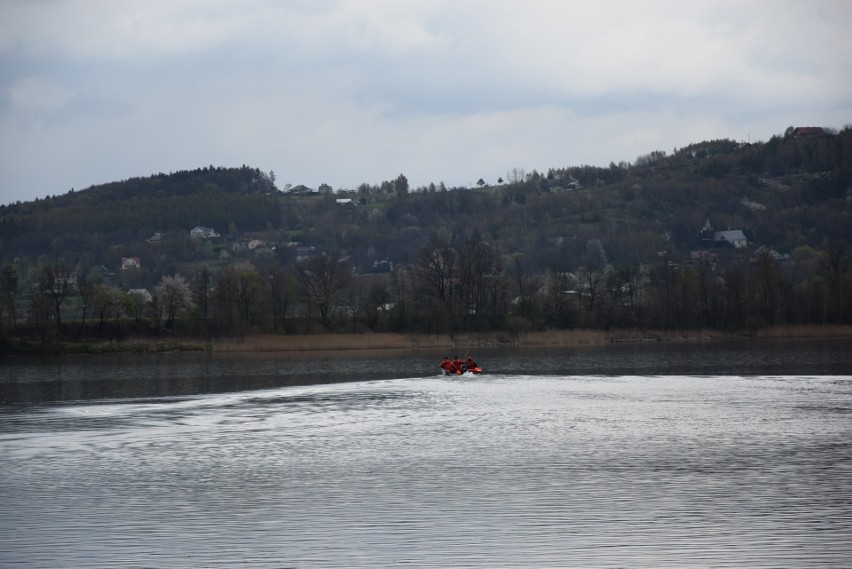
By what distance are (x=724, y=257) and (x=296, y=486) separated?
587ft

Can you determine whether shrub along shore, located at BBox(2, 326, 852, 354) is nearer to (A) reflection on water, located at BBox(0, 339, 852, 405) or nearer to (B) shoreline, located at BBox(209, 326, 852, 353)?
(B) shoreline, located at BBox(209, 326, 852, 353)

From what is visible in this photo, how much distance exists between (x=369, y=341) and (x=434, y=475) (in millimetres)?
61248

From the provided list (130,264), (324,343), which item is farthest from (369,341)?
(130,264)

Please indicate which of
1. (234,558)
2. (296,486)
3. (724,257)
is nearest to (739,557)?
(234,558)

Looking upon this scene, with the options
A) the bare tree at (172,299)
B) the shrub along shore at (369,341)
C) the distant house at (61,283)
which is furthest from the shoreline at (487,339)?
the distant house at (61,283)

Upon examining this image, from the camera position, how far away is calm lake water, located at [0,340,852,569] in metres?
14.4

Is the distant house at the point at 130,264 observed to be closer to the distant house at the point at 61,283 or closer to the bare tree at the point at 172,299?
the bare tree at the point at 172,299

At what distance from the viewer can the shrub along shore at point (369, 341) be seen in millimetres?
81062

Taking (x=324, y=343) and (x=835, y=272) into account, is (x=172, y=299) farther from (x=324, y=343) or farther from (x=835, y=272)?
(x=835, y=272)

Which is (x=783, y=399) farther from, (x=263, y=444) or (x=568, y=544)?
(x=568, y=544)

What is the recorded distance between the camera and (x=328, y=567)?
44.1 feet

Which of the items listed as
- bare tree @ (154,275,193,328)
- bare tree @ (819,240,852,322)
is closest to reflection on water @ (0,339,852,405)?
bare tree @ (154,275,193,328)

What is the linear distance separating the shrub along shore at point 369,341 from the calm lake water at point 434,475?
38561mm

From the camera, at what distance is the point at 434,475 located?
20.5 metres
